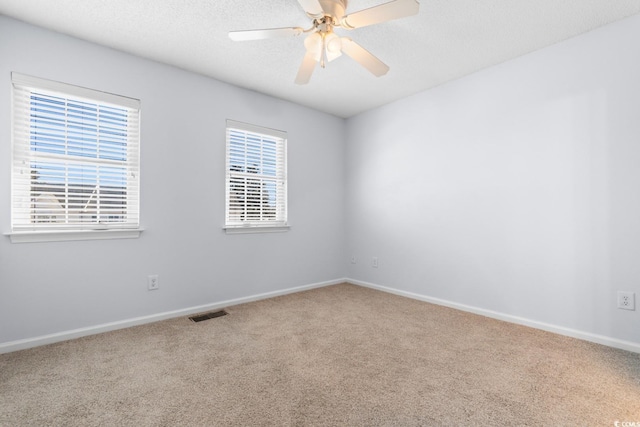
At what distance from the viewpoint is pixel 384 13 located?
5.89ft

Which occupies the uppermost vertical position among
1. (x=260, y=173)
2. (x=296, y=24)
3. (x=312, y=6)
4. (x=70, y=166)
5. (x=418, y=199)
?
(x=296, y=24)

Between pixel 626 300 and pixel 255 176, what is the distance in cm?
361

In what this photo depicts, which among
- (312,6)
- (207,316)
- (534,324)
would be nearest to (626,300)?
(534,324)

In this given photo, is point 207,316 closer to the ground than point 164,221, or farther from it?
closer to the ground

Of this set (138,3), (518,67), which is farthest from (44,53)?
(518,67)

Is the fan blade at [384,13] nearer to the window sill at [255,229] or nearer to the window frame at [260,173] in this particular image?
the window frame at [260,173]

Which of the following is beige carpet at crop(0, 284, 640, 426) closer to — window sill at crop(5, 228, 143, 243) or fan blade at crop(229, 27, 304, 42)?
window sill at crop(5, 228, 143, 243)

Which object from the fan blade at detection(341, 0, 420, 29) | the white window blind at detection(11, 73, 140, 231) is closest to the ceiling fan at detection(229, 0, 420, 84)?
the fan blade at detection(341, 0, 420, 29)

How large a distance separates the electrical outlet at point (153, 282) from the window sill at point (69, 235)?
41cm

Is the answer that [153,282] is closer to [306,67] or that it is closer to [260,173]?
[260,173]

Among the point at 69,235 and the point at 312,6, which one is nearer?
the point at 312,6

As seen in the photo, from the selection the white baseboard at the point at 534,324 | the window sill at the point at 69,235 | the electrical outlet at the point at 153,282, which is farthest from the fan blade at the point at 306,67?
the white baseboard at the point at 534,324

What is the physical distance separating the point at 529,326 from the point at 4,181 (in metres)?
4.50

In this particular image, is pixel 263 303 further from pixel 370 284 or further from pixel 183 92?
pixel 183 92
